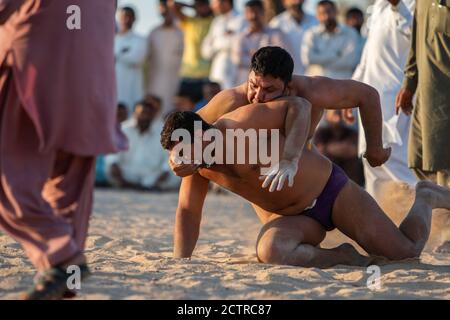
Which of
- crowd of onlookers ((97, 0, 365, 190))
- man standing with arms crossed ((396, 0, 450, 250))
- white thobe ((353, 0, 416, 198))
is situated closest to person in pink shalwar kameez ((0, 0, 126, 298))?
man standing with arms crossed ((396, 0, 450, 250))

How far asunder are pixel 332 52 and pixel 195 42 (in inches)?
109

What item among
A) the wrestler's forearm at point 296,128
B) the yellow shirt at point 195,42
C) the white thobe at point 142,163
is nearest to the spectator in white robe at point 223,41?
the yellow shirt at point 195,42

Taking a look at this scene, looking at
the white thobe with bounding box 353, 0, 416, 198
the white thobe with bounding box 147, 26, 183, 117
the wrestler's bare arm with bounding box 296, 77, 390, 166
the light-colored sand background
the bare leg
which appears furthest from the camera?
the white thobe with bounding box 147, 26, 183, 117

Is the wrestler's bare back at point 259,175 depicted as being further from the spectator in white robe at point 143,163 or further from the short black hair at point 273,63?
the spectator in white robe at point 143,163

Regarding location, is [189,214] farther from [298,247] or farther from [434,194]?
[434,194]

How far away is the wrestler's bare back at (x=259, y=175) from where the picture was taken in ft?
18.8

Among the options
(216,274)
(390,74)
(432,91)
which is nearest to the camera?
(216,274)

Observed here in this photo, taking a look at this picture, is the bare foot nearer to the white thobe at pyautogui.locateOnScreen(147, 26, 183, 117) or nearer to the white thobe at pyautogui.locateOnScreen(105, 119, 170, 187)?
the white thobe at pyautogui.locateOnScreen(105, 119, 170, 187)

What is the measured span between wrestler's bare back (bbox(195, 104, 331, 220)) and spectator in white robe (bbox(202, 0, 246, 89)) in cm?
658

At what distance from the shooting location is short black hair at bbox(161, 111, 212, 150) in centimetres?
560

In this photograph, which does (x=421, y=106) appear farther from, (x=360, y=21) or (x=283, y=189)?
(x=360, y=21)

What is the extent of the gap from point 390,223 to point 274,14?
10.5m

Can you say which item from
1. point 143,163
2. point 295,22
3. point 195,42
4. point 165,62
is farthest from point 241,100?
point 195,42

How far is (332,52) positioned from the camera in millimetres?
12047
